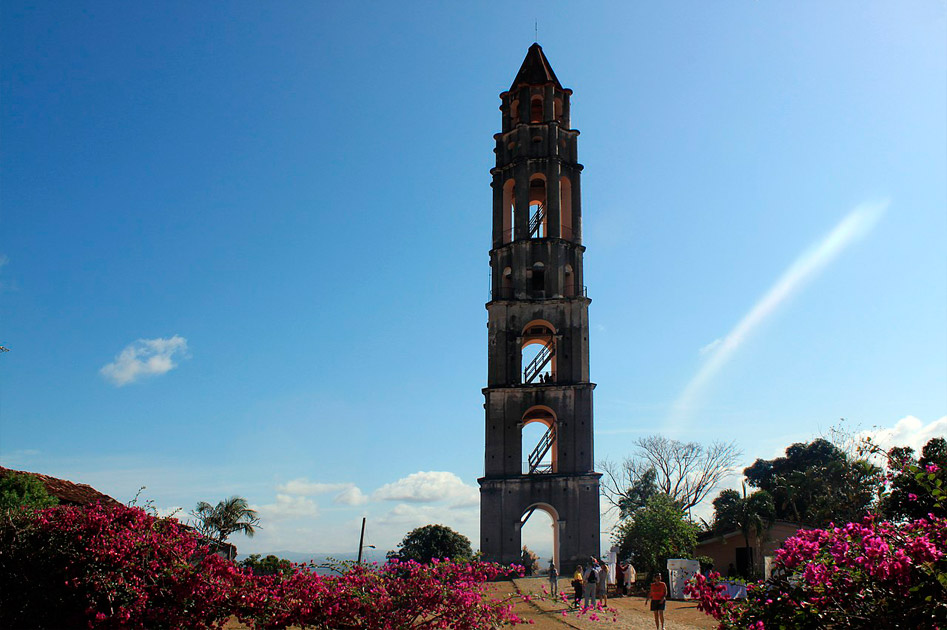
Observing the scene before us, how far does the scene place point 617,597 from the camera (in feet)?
82.7

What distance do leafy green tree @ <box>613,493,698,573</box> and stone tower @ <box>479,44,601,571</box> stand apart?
11.7 ft

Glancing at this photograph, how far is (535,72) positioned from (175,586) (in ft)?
105

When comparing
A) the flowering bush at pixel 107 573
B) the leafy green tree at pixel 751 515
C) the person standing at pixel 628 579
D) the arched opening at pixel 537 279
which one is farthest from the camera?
the leafy green tree at pixel 751 515

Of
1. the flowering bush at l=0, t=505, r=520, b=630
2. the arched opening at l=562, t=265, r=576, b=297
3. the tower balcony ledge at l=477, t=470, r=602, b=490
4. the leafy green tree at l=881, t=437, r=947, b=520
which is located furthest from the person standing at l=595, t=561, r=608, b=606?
the arched opening at l=562, t=265, r=576, b=297

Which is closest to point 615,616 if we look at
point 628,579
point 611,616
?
point 611,616

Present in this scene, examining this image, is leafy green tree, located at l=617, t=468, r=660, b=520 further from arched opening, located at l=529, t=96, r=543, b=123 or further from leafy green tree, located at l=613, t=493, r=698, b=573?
arched opening, located at l=529, t=96, r=543, b=123

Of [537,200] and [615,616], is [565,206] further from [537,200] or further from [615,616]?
[615,616]

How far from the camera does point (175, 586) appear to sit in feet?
40.6

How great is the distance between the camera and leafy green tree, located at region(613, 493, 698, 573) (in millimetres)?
31156

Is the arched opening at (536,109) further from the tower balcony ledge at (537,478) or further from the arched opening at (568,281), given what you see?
the tower balcony ledge at (537,478)

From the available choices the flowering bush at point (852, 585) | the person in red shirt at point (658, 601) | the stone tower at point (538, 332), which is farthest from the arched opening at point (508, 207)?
the flowering bush at point (852, 585)

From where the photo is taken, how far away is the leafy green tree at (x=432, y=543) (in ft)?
168

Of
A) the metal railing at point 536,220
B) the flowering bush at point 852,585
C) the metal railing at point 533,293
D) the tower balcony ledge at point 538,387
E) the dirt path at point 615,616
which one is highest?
the metal railing at point 536,220

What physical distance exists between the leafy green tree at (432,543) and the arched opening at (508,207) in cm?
2551
